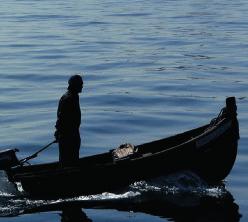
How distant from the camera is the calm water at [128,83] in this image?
65.9 ft

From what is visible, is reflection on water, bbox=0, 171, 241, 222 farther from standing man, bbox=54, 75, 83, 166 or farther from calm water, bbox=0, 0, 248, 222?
standing man, bbox=54, 75, 83, 166

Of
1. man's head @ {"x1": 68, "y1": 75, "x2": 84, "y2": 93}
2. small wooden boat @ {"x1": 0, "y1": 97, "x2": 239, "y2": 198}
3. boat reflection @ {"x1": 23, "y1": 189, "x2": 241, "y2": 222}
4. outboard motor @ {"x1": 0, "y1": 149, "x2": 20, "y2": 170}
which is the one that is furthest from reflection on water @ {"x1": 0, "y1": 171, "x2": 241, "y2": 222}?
man's head @ {"x1": 68, "y1": 75, "x2": 84, "y2": 93}

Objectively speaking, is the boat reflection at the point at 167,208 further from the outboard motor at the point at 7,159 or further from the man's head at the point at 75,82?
the man's head at the point at 75,82

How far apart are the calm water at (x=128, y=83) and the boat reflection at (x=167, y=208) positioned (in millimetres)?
51

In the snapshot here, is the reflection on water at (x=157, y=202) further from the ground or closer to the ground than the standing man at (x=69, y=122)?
closer to the ground

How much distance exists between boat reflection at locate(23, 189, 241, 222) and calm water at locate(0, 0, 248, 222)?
51mm

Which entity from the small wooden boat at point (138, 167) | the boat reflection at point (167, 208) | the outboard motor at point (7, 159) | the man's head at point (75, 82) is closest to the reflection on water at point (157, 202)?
the boat reflection at point (167, 208)

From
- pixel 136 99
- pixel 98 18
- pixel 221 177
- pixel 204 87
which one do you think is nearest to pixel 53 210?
pixel 221 177

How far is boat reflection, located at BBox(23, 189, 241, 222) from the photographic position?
61.1ft

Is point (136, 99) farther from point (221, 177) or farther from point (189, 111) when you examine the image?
point (221, 177)

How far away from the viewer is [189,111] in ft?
103

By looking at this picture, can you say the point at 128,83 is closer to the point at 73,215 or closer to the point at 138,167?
the point at 138,167

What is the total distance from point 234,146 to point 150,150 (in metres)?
2.56

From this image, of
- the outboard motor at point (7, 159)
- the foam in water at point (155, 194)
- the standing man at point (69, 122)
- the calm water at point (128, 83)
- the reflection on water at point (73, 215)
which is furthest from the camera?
the calm water at point (128, 83)
